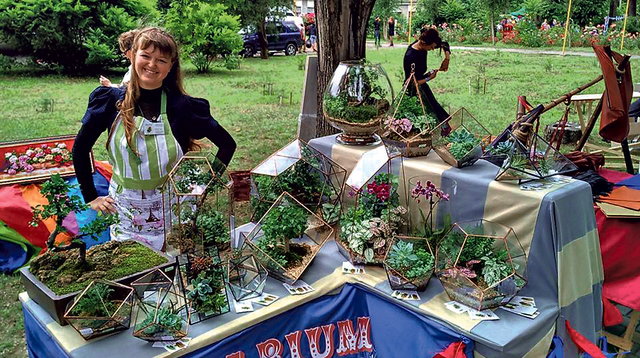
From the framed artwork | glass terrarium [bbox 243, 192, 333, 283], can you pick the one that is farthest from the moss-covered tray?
the framed artwork

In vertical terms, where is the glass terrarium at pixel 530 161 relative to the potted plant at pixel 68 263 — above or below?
above

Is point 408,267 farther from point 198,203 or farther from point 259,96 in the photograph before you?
point 259,96

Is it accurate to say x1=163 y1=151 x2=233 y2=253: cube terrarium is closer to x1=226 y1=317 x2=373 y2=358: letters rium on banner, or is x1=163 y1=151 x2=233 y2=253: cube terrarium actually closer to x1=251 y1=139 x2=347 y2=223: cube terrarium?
x1=251 y1=139 x2=347 y2=223: cube terrarium

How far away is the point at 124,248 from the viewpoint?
2270 millimetres

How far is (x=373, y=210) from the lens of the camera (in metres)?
2.50

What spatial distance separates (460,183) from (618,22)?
2332cm

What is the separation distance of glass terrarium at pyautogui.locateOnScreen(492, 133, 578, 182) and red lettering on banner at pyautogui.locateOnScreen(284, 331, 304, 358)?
3.54 feet

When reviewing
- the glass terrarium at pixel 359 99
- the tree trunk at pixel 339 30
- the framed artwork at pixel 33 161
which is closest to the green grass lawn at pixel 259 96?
the framed artwork at pixel 33 161

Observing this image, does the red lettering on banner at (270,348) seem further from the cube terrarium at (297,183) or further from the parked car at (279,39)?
the parked car at (279,39)

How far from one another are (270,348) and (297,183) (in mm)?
843

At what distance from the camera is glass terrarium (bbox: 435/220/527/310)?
210 centimetres

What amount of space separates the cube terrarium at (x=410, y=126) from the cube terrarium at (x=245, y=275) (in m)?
0.91

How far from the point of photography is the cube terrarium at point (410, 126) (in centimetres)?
265

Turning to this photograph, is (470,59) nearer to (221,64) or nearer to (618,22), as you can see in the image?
(221,64)
